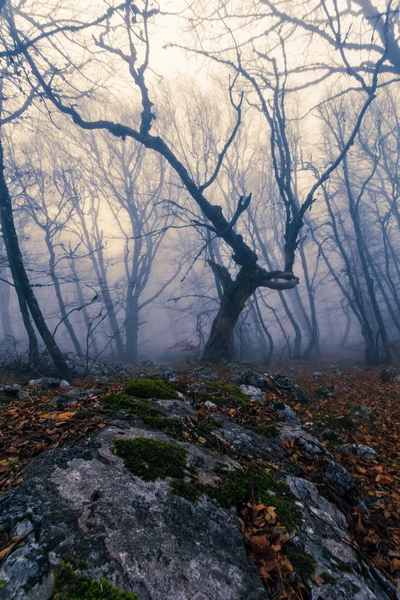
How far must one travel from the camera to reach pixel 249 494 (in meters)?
2.06

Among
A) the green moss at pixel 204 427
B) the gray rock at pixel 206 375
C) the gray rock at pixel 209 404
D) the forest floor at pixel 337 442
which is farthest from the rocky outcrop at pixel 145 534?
the gray rock at pixel 206 375

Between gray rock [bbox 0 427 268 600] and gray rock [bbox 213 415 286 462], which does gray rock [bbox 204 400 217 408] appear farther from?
gray rock [bbox 0 427 268 600]

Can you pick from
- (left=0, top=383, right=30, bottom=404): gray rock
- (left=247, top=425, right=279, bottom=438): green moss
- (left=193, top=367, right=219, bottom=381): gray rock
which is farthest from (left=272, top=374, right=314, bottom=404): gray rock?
(left=0, top=383, right=30, bottom=404): gray rock

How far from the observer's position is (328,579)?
1582 mm

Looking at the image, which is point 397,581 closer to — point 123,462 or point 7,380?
point 123,462

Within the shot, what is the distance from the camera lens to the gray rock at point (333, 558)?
5.05 ft

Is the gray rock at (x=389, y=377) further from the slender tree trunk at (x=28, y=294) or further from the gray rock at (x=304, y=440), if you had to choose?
the slender tree trunk at (x=28, y=294)

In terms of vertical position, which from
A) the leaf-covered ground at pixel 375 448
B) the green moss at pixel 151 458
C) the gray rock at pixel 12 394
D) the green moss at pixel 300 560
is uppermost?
the gray rock at pixel 12 394

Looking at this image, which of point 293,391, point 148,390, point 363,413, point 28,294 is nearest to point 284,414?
point 293,391

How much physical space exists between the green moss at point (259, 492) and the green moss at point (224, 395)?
6.12 feet

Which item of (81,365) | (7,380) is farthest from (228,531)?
(81,365)

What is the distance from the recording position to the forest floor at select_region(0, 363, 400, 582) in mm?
2100

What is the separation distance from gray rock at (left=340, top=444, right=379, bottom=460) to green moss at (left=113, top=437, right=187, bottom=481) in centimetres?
288

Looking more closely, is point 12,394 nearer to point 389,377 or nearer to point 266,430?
point 266,430
